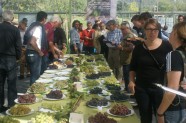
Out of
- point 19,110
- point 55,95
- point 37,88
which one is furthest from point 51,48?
point 19,110

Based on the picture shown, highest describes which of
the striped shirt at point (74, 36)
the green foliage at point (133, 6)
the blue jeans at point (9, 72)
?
the green foliage at point (133, 6)

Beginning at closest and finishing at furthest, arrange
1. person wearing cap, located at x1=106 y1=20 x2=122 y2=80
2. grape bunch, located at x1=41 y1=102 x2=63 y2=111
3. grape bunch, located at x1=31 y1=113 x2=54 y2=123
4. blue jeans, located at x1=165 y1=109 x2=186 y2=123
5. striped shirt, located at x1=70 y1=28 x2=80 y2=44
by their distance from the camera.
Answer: grape bunch, located at x1=31 y1=113 x2=54 y2=123, blue jeans, located at x1=165 y1=109 x2=186 y2=123, grape bunch, located at x1=41 y1=102 x2=63 y2=111, person wearing cap, located at x1=106 y1=20 x2=122 y2=80, striped shirt, located at x1=70 y1=28 x2=80 y2=44

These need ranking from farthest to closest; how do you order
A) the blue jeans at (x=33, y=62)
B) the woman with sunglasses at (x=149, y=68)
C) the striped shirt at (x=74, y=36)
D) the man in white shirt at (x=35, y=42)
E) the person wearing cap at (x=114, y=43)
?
the striped shirt at (x=74, y=36)
the person wearing cap at (x=114, y=43)
the blue jeans at (x=33, y=62)
the man in white shirt at (x=35, y=42)
the woman with sunglasses at (x=149, y=68)

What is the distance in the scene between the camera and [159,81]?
3.63 m

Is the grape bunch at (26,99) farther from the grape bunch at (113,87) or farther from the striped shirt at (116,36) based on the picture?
the striped shirt at (116,36)

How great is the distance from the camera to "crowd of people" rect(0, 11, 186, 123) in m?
2.70

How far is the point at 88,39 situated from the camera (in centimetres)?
1057

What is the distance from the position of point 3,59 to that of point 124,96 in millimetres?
→ 2735

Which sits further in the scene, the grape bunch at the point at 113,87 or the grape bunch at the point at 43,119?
the grape bunch at the point at 113,87

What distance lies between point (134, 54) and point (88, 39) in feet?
22.6

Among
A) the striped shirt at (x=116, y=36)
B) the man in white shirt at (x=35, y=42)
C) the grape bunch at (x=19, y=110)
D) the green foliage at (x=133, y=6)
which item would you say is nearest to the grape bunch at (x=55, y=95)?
the grape bunch at (x=19, y=110)

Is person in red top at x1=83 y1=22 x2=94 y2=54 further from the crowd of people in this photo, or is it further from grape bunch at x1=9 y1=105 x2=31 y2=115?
grape bunch at x1=9 y1=105 x2=31 y2=115

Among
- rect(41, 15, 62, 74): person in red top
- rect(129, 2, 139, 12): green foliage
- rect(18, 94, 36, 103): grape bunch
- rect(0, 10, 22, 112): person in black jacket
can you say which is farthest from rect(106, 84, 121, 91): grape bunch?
rect(129, 2, 139, 12): green foliage

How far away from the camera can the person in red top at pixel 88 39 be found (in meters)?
10.6
